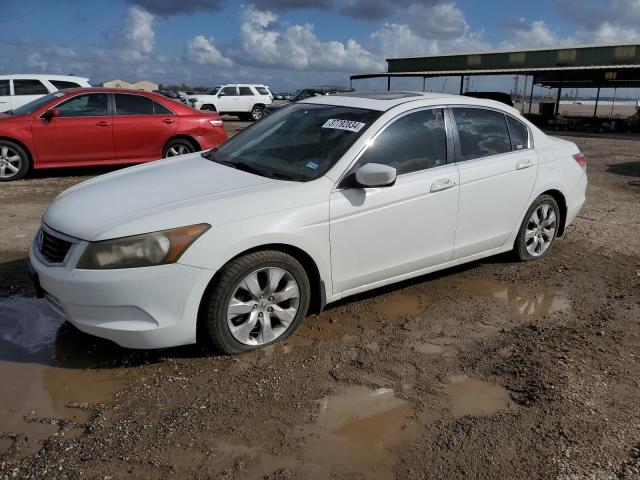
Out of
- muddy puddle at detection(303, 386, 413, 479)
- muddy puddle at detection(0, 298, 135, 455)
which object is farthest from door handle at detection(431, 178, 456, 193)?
muddy puddle at detection(0, 298, 135, 455)

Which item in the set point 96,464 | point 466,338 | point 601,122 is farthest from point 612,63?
point 96,464

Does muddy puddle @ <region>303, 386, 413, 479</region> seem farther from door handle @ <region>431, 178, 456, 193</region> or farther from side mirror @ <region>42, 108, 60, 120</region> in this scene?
side mirror @ <region>42, 108, 60, 120</region>

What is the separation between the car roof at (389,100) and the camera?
4.30m

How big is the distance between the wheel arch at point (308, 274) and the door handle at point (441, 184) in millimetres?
1152

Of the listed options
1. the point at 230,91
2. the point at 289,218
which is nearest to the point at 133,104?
the point at 289,218

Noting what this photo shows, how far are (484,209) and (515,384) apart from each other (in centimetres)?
172

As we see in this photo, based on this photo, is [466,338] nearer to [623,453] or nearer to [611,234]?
[623,453]

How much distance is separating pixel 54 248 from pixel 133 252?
623mm

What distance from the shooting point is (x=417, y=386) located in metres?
3.25

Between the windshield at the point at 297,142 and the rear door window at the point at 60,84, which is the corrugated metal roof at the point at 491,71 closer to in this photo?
the rear door window at the point at 60,84

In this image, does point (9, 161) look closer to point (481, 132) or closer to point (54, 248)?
point (54, 248)

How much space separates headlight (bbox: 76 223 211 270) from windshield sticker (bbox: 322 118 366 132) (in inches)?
63.4

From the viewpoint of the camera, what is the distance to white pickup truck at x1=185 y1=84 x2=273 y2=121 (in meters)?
25.9

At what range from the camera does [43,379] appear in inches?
128
